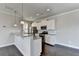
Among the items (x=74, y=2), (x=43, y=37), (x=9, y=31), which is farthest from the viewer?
(x=43, y=37)

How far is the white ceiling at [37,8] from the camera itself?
6.41ft

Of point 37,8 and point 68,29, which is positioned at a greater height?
point 37,8

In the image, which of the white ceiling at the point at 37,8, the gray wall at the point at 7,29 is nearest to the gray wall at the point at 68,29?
the white ceiling at the point at 37,8

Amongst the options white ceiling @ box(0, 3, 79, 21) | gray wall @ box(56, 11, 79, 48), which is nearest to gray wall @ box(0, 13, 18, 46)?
white ceiling @ box(0, 3, 79, 21)

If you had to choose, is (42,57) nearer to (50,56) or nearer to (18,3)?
(50,56)

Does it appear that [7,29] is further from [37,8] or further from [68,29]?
[68,29]

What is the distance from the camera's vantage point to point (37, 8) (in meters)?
2.06

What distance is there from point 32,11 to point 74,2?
1.19 meters

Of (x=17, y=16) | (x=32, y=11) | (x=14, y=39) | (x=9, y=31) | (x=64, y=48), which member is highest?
(x=32, y=11)

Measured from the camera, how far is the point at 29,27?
2.06 m

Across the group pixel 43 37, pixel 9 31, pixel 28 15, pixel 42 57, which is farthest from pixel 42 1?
pixel 42 57

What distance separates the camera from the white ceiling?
1.95m

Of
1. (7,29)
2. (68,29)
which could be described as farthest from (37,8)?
(68,29)

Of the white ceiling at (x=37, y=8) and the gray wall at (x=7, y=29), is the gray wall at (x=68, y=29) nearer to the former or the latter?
the white ceiling at (x=37, y=8)
